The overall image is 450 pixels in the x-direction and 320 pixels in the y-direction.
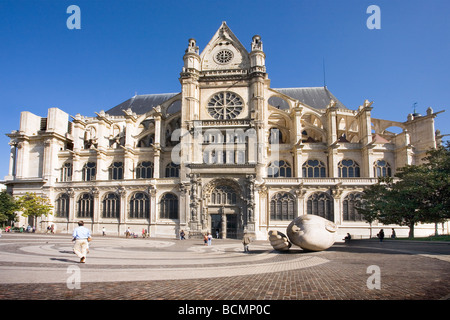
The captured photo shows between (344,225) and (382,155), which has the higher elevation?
(382,155)

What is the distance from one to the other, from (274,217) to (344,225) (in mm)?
7926

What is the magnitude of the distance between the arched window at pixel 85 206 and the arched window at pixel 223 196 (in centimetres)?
1661

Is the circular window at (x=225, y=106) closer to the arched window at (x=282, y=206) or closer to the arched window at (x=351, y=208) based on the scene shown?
the arched window at (x=282, y=206)

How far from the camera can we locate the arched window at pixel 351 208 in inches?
1441

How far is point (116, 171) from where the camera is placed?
145 feet

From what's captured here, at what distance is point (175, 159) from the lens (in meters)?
42.1

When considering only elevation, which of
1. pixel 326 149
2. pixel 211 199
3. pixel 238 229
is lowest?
pixel 238 229

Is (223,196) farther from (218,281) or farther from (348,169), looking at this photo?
(218,281)

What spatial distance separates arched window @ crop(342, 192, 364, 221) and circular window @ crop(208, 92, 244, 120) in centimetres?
1702

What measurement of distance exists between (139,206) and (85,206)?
8.18 metres

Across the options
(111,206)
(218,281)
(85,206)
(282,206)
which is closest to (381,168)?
(282,206)

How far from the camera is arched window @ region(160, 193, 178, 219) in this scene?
38531mm

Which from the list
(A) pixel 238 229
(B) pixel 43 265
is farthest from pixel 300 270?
(A) pixel 238 229
